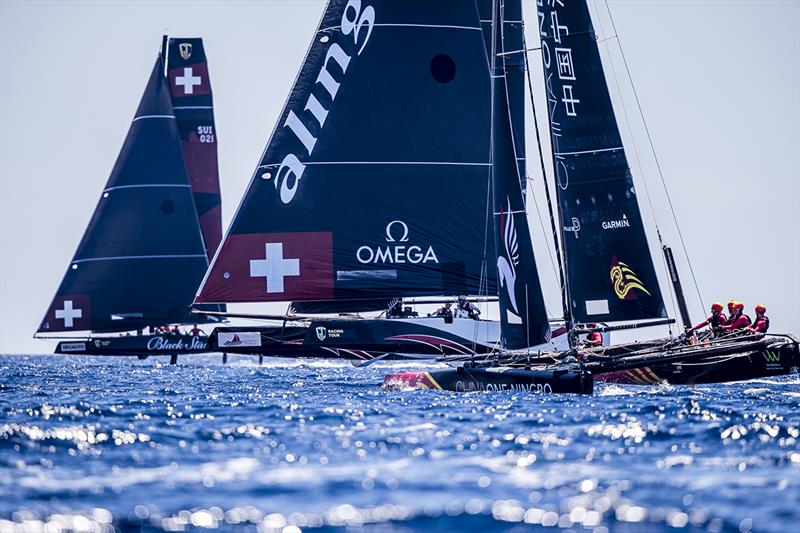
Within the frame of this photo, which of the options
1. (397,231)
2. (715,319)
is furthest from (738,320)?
(397,231)

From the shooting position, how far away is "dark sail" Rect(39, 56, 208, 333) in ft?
158

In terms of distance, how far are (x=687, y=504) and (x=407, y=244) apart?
65.4 ft

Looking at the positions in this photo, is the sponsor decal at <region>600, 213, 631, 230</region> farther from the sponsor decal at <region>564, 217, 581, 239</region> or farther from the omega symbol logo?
the omega symbol logo

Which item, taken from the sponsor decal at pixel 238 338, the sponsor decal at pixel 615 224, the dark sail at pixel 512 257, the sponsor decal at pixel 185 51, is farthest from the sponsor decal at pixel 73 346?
the dark sail at pixel 512 257

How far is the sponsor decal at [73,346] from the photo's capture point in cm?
4934

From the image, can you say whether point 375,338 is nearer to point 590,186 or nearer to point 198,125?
point 590,186

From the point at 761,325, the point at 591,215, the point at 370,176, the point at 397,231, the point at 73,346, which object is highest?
the point at 73,346

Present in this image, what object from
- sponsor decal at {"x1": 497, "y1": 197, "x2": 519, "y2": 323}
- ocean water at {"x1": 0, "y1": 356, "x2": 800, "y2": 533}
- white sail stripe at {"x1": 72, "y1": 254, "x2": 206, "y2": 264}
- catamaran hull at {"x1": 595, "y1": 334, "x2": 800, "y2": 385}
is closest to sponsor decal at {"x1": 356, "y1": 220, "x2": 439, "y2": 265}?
sponsor decal at {"x1": 497, "y1": 197, "x2": 519, "y2": 323}

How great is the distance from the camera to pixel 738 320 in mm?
25031

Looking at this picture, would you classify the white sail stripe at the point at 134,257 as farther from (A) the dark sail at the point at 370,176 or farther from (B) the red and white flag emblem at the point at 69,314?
(A) the dark sail at the point at 370,176

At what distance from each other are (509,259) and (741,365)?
4.56 meters

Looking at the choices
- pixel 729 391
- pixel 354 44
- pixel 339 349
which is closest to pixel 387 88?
pixel 354 44

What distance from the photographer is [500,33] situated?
2453cm

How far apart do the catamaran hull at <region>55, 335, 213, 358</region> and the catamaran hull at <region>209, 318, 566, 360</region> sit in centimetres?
1849
